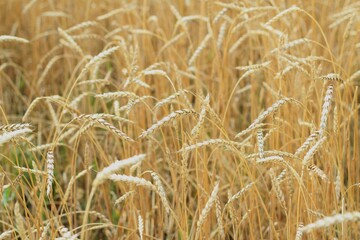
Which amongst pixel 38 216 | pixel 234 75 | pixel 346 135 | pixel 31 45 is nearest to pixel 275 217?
pixel 346 135

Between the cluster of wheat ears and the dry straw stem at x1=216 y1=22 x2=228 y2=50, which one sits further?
the dry straw stem at x1=216 y1=22 x2=228 y2=50

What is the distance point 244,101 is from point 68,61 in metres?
0.70

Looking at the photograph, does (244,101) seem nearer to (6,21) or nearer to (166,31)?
(166,31)

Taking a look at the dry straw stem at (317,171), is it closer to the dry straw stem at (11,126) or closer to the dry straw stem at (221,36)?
the dry straw stem at (11,126)

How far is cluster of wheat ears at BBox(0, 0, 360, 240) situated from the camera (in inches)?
46.8

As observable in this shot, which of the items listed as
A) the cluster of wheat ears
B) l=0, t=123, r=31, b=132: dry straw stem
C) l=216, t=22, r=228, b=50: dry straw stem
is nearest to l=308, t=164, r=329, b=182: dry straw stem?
the cluster of wheat ears

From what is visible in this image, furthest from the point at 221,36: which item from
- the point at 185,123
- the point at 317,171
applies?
the point at 317,171

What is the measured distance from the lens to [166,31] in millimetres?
2316

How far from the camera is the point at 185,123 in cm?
187

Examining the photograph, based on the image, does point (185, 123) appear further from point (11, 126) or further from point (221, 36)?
point (11, 126)

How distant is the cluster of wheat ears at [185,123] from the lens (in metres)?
1.19

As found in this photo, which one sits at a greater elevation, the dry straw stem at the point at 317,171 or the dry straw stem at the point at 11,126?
the dry straw stem at the point at 11,126

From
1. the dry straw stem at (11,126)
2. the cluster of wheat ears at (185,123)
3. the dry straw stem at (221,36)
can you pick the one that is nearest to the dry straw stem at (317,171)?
the cluster of wheat ears at (185,123)

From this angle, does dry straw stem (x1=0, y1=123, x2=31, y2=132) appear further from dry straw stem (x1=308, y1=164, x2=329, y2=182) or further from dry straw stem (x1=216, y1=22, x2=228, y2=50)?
dry straw stem (x1=216, y1=22, x2=228, y2=50)
